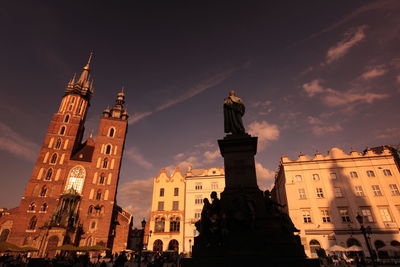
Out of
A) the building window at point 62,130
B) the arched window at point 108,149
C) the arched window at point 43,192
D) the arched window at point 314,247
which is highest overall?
the building window at point 62,130

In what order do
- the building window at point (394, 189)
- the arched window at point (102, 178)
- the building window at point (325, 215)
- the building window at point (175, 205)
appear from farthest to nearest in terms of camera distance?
the arched window at point (102, 178)
the building window at point (175, 205)
the building window at point (325, 215)
the building window at point (394, 189)

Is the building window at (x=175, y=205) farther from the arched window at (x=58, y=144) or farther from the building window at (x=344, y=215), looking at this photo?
the arched window at (x=58, y=144)

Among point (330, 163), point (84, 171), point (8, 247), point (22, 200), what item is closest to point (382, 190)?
point (330, 163)

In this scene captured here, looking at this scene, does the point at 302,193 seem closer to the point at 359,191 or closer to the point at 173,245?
the point at 359,191

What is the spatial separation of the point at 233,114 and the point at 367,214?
29.9m

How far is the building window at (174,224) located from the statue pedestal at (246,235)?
1292 inches

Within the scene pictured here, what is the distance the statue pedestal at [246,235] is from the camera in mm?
7491

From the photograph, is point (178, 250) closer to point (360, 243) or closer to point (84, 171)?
point (84, 171)

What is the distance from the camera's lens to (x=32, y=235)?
36312 millimetres

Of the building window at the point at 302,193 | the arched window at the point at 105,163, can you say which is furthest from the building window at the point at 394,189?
the arched window at the point at 105,163

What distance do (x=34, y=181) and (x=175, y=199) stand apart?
2574cm

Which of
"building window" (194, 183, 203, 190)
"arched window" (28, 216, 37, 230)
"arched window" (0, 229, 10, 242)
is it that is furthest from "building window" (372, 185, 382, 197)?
"arched window" (0, 229, 10, 242)

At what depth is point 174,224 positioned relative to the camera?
3947 centimetres

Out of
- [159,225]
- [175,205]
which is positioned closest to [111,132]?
[175,205]
